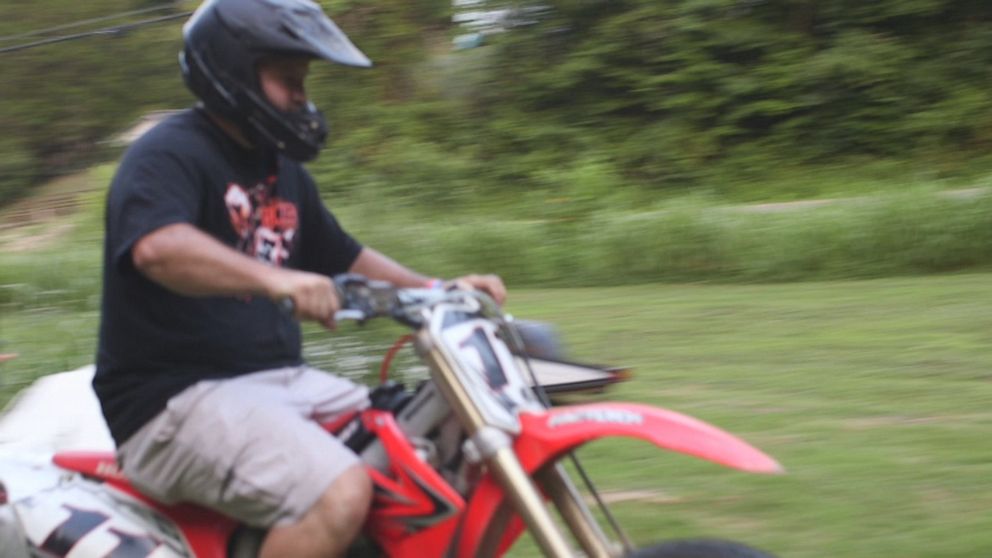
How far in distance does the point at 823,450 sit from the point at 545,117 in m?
15.3

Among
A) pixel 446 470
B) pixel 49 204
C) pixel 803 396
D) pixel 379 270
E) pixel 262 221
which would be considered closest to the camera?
pixel 446 470

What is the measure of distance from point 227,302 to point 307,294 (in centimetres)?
58

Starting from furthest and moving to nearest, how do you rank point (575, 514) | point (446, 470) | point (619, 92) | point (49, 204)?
point (49, 204)
point (619, 92)
point (446, 470)
point (575, 514)

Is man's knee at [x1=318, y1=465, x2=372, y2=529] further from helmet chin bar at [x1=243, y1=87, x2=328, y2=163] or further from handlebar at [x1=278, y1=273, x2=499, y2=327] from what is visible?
helmet chin bar at [x1=243, y1=87, x2=328, y2=163]

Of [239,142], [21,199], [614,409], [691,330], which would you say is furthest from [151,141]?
[21,199]

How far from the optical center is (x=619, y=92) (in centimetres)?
Result: 2031

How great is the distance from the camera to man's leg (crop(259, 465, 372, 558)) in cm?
301

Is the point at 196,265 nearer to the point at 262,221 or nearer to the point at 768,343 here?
the point at 262,221

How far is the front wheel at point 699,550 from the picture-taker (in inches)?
107

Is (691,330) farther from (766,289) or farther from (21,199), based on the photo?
(21,199)

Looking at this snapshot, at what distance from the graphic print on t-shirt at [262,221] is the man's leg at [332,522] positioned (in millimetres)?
648

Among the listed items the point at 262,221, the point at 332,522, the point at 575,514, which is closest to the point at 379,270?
the point at 262,221

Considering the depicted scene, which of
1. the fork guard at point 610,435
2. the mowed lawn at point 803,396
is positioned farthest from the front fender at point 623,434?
the mowed lawn at point 803,396

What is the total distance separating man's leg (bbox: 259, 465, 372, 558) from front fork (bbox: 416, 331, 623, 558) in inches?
11.1
